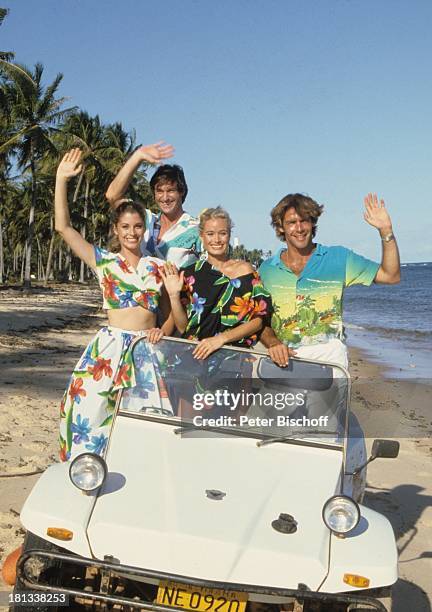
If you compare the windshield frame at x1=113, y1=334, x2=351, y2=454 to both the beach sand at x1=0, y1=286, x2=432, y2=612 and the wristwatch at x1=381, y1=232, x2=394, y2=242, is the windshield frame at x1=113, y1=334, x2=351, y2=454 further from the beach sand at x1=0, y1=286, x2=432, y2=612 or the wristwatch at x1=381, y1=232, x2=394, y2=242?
the beach sand at x1=0, y1=286, x2=432, y2=612

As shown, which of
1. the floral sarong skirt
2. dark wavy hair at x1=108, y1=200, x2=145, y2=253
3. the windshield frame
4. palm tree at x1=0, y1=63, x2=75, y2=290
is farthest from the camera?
palm tree at x1=0, y1=63, x2=75, y2=290

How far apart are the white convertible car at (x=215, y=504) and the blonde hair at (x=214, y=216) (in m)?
0.83

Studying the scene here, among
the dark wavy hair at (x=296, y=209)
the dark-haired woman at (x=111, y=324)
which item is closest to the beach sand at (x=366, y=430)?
the dark-haired woman at (x=111, y=324)

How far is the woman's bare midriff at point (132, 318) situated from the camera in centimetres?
421

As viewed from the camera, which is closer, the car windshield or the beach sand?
the car windshield

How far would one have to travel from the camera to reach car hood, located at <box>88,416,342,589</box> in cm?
300

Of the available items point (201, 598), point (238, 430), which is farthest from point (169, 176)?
point (201, 598)

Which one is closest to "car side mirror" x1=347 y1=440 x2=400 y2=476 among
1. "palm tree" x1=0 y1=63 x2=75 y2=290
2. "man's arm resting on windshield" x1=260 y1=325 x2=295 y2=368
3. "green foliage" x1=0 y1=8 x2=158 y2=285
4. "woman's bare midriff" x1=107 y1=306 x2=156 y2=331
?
"man's arm resting on windshield" x1=260 y1=325 x2=295 y2=368

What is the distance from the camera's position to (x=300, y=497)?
3510 millimetres

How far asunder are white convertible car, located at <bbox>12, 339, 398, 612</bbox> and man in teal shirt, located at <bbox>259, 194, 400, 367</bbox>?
50cm

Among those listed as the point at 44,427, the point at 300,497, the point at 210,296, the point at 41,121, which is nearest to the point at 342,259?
the point at 210,296

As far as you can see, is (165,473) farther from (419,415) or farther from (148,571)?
(419,415)

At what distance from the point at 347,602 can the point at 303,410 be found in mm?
1237

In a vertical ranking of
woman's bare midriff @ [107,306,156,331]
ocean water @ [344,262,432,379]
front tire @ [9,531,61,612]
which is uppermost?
woman's bare midriff @ [107,306,156,331]
